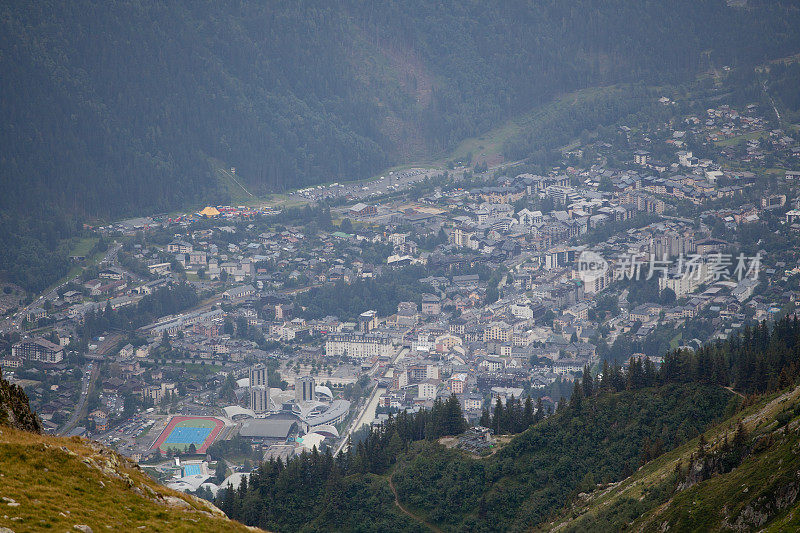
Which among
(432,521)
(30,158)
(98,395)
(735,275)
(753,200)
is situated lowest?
→ (432,521)

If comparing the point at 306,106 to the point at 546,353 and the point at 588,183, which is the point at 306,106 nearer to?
the point at 588,183

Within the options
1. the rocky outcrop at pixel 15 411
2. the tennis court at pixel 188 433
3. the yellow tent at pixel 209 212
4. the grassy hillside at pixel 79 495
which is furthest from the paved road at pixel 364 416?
the yellow tent at pixel 209 212

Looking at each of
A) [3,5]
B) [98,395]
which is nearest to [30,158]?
[3,5]

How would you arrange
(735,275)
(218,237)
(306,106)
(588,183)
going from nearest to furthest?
(735,275) → (218,237) → (588,183) → (306,106)

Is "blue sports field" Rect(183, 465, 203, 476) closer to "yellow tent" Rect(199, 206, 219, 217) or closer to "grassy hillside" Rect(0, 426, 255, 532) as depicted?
"grassy hillside" Rect(0, 426, 255, 532)

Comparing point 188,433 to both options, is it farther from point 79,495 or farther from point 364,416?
point 79,495

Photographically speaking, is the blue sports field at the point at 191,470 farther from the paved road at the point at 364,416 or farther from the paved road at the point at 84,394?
the paved road at the point at 84,394

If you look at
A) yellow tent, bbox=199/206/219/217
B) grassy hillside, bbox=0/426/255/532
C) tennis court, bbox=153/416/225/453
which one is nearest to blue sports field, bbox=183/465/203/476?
tennis court, bbox=153/416/225/453

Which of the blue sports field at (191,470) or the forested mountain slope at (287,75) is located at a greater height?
the forested mountain slope at (287,75)
